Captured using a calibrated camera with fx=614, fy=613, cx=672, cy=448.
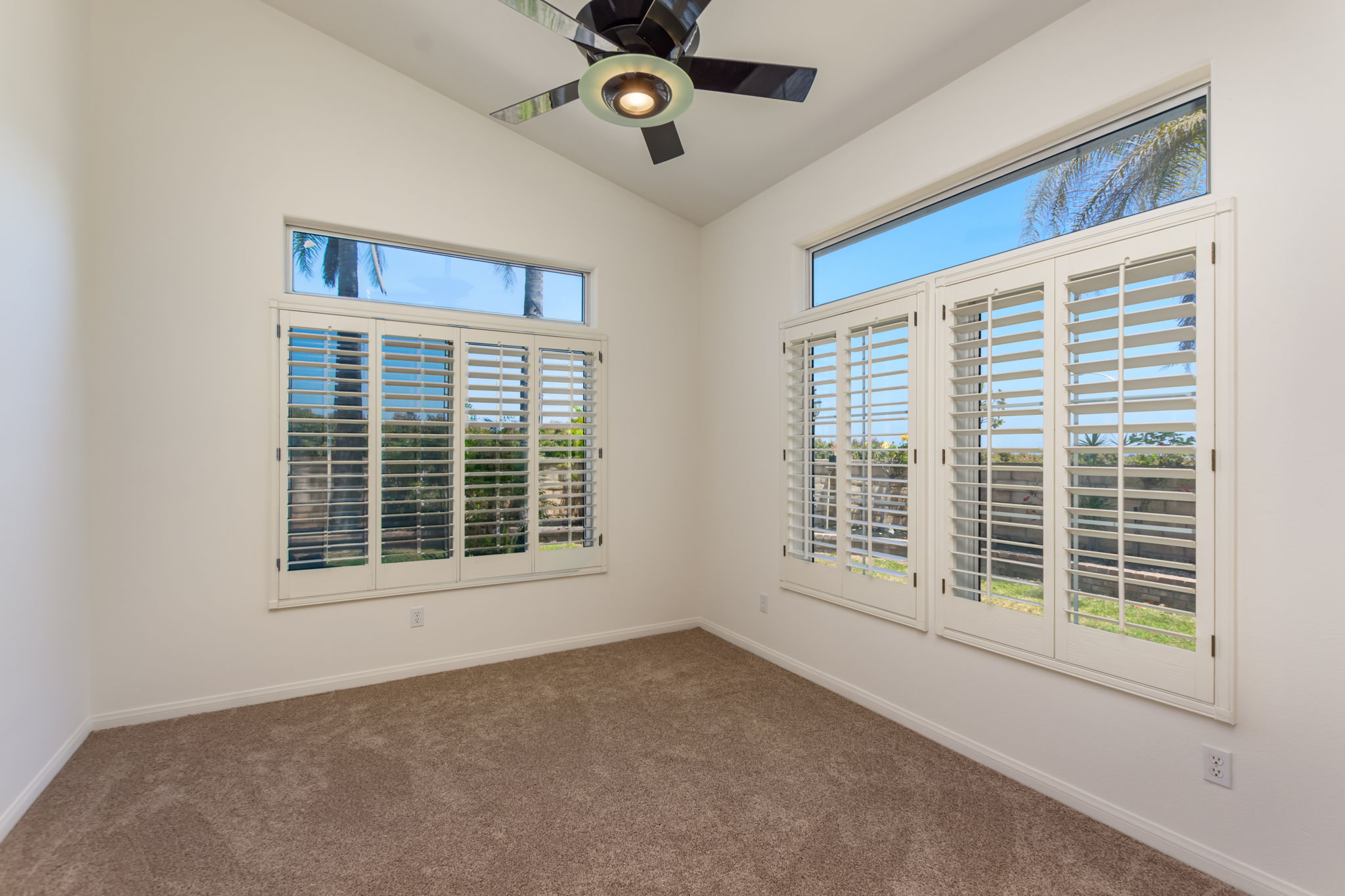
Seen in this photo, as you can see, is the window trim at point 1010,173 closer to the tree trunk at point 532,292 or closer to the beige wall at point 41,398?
the tree trunk at point 532,292

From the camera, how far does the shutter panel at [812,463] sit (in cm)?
332

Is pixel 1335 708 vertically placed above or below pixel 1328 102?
below

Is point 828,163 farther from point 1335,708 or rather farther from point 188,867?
point 188,867

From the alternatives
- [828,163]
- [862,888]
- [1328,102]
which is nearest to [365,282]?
[828,163]

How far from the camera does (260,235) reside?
3082mm

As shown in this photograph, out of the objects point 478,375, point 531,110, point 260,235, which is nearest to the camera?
point 531,110

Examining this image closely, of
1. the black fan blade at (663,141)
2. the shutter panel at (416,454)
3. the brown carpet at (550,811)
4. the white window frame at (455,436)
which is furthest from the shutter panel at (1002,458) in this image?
the shutter panel at (416,454)

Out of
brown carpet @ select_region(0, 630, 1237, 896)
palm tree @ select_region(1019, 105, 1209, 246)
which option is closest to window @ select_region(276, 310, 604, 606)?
brown carpet @ select_region(0, 630, 1237, 896)

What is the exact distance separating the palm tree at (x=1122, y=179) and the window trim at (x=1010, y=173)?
4 cm

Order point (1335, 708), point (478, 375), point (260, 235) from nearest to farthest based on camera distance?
point (1335, 708) → point (260, 235) → point (478, 375)

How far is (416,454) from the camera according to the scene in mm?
3432

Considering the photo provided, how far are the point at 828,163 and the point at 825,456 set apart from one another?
5.21 feet

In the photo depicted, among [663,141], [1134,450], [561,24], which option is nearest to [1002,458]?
[1134,450]

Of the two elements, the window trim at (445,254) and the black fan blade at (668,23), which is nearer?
the black fan blade at (668,23)
